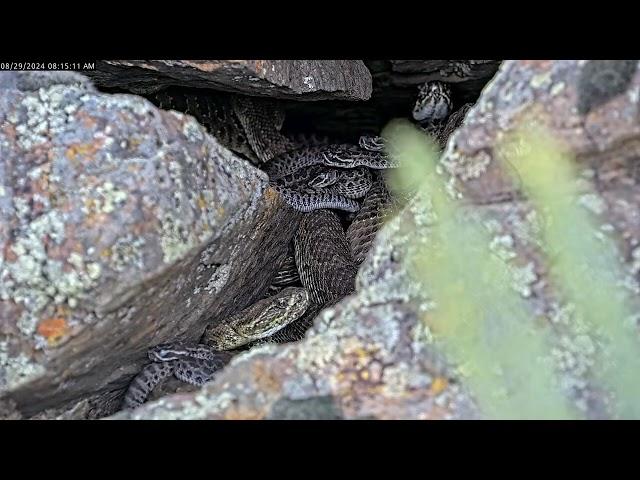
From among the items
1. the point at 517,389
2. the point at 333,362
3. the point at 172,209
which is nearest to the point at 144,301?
the point at 172,209

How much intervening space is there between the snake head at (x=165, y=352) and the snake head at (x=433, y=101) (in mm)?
2214

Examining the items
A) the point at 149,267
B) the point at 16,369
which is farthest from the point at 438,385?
the point at 16,369

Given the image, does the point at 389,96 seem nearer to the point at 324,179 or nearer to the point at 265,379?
the point at 324,179

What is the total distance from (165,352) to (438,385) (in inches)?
57.4

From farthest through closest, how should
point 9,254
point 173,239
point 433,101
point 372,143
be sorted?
point 372,143
point 433,101
point 173,239
point 9,254

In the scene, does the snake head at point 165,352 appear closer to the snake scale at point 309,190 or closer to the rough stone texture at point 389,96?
the snake scale at point 309,190

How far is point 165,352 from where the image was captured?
3.09 meters

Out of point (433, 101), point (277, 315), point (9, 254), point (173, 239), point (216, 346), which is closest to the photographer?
point (9, 254)

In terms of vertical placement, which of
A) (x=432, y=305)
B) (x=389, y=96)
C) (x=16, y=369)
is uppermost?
(x=389, y=96)

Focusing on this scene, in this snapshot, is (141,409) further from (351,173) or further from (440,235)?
(351,173)

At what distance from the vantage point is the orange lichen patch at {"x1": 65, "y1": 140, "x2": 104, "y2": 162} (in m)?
2.49

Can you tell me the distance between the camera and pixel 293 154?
15.5 feet

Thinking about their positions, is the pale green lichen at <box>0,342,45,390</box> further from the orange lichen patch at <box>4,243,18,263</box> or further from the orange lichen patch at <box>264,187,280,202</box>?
the orange lichen patch at <box>264,187,280,202</box>

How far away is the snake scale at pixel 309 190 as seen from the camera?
3779 mm
